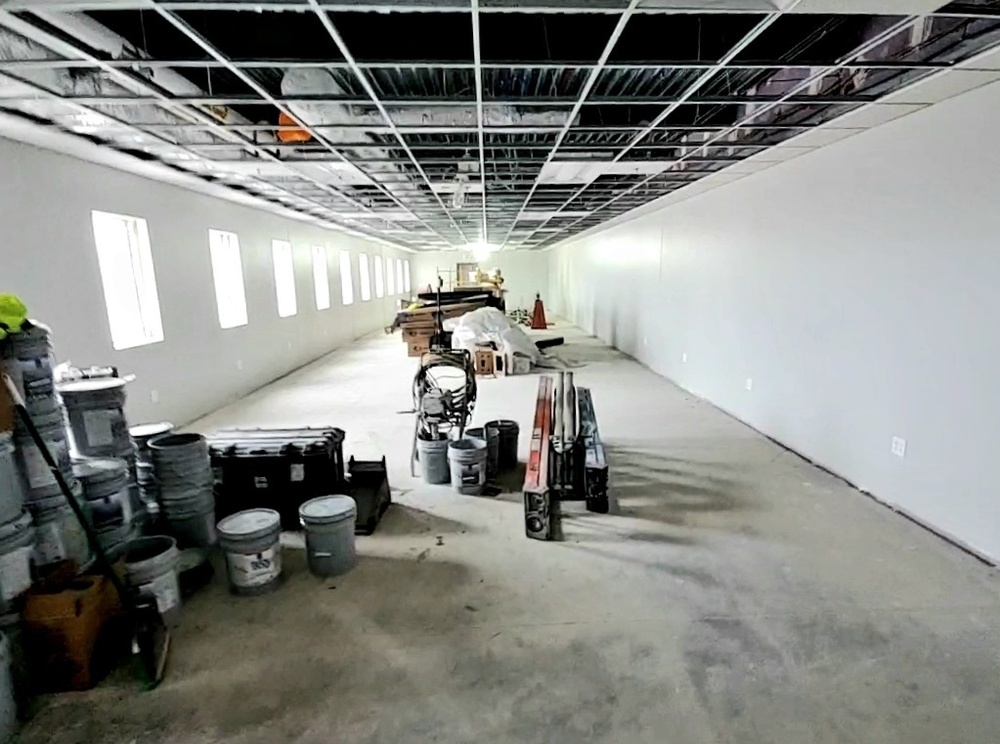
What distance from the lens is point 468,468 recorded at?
378 cm

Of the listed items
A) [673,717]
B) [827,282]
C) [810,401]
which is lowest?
[673,717]

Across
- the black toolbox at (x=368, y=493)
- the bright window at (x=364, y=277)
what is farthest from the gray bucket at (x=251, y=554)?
the bright window at (x=364, y=277)

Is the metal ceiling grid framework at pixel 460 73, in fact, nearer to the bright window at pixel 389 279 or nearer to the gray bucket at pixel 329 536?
the gray bucket at pixel 329 536

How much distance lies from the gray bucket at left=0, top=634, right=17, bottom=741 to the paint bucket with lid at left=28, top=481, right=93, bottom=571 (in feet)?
1.38

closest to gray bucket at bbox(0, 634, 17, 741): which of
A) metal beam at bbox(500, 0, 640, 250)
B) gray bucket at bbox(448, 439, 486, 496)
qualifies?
gray bucket at bbox(448, 439, 486, 496)

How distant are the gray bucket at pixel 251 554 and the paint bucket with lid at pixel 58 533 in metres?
0.54

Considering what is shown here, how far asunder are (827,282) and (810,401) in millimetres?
925

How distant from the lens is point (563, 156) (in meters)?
4.45

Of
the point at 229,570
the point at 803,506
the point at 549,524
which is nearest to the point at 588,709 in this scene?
the point at 549,524

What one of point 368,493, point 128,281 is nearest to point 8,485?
point 368,493

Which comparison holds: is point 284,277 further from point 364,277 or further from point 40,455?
point 40,455

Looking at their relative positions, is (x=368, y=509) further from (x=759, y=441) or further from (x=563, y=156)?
(x=759, y=441)

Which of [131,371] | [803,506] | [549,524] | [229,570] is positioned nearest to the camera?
[229,570]

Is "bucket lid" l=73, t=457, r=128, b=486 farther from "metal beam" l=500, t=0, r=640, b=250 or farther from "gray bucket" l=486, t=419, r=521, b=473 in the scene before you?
"metal beam" l=500, t=0, r=640, b=250
